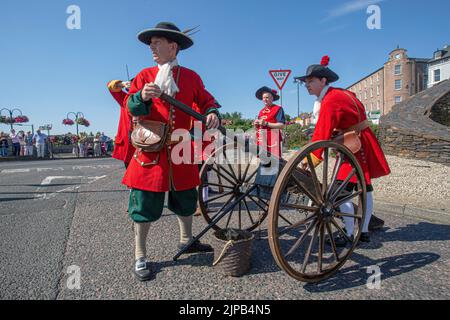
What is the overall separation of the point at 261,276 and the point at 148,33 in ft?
6.98

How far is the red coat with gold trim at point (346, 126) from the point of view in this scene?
279cm

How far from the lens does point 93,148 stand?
66.5 feet

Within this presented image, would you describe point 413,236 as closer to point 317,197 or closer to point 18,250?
point 317,197

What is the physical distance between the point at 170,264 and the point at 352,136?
2003mm

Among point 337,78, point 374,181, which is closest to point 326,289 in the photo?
point 337,78

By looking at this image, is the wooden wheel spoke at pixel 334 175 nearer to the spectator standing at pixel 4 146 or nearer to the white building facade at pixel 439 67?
the spectator standing at pixel 4 146

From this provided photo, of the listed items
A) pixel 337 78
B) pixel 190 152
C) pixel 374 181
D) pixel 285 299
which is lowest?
pixel 285 299

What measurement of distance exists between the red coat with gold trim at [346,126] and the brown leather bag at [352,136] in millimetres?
34

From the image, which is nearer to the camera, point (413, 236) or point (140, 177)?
point (140, 177)

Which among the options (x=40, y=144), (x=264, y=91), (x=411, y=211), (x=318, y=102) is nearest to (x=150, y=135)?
(x=318, y=102)

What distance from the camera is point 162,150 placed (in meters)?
2.54

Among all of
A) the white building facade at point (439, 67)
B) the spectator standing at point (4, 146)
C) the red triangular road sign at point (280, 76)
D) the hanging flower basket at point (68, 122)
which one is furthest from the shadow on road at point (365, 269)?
the white building facade at point (439, 67)

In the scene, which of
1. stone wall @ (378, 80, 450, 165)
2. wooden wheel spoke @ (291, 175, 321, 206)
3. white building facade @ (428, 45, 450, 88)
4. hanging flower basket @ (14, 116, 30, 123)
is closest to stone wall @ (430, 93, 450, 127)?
stone wall @ (378, 80, 450, 165)

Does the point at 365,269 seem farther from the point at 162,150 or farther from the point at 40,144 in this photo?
the point at 40,144
